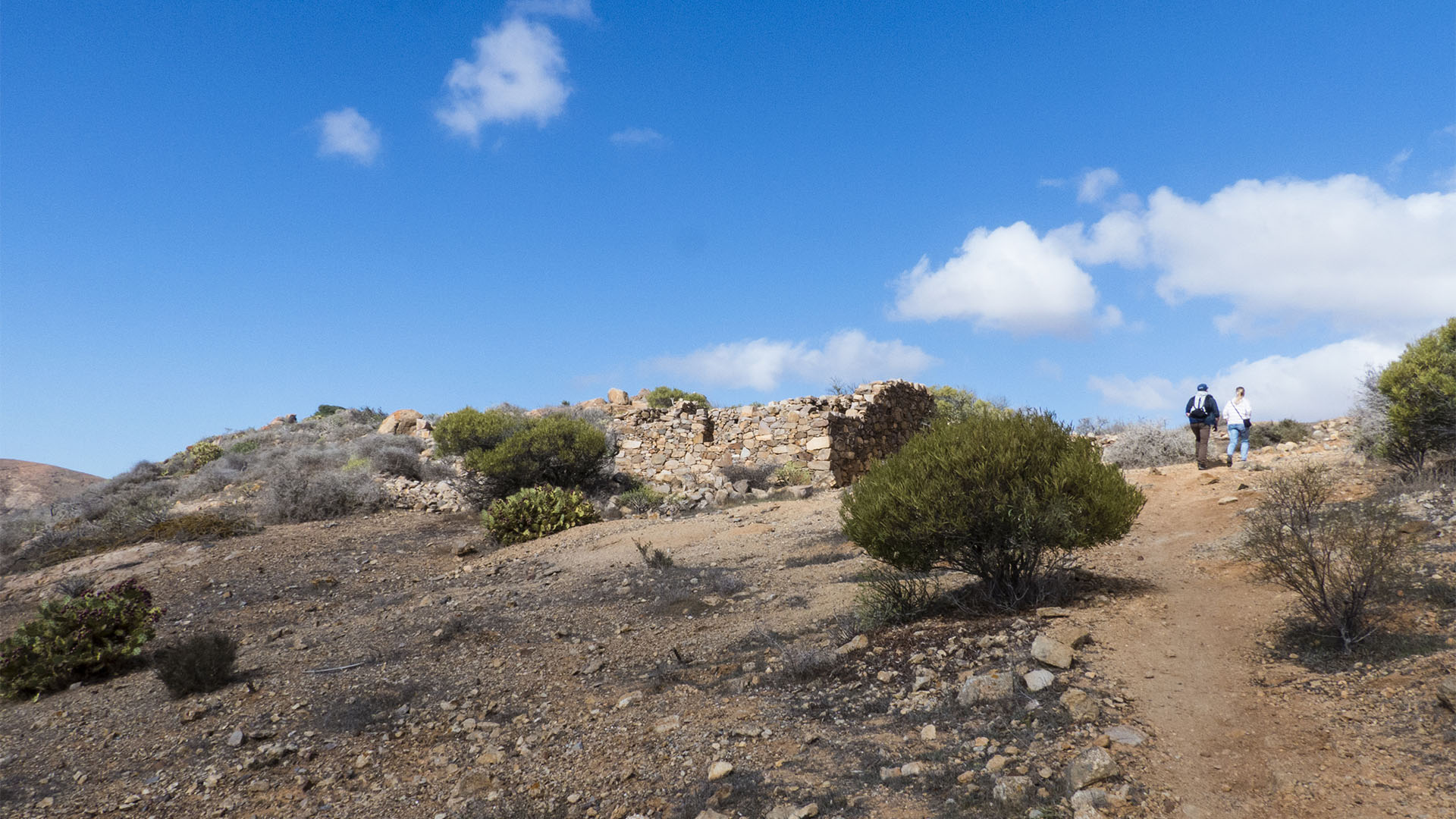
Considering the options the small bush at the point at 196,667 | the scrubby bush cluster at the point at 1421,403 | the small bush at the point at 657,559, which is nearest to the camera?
the small bush at the point at 196,667

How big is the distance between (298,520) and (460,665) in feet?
36.3

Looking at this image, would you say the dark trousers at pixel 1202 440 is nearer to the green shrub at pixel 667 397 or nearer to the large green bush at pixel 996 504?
the large green bush at pixel 996 504

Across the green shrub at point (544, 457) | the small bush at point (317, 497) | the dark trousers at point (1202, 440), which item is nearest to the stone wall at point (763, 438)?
the green shrub at point (544, 457)

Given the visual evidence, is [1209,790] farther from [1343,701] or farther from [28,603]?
[28,603]

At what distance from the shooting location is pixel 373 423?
38.3 meters

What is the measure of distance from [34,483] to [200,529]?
79.5 feet

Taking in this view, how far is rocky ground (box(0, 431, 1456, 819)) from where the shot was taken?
4504 mm

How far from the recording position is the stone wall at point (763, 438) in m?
19.9

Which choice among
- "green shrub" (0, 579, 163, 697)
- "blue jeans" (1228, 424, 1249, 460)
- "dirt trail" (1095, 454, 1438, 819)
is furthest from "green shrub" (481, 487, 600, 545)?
"blue jeans" (1228, 424, 1249, 460)

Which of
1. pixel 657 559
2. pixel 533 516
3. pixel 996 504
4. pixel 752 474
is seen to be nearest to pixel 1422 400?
pixel 996 504

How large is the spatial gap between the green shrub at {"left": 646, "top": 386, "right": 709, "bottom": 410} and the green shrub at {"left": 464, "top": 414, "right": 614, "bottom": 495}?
1832cm

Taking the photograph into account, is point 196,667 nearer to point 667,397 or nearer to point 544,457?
point 544,457

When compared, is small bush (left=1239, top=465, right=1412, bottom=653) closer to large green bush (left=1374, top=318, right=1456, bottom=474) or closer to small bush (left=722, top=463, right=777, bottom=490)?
large green bush (left=1374, top=318, right=1456, bottom=474)

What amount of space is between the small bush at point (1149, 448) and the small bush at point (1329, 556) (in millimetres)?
12382
